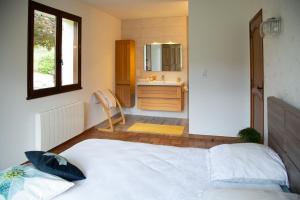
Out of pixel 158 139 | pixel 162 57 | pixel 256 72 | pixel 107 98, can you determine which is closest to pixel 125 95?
pixel 107 98

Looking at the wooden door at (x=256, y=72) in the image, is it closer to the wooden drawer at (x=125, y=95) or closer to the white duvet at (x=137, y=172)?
the white duvet at (x=137, y=172)

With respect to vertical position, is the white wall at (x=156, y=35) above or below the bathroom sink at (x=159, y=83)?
above

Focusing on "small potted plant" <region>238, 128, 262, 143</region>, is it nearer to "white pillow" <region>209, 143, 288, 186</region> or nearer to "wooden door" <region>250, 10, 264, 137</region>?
"wooden door" <region>250, 10, 264, 137</region>

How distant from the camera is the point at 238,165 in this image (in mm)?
1503

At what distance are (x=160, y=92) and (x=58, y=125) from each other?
2.56 meters

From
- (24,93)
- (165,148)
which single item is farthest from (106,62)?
(165,148)

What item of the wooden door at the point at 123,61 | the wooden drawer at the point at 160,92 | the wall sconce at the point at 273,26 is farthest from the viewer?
the wooden door at the point at 123,61

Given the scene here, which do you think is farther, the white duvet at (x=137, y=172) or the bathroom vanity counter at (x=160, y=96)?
the bathroom vanity counter at (x=160, y=96)

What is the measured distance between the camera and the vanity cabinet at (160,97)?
540 cm

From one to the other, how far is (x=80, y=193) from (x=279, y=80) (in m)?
1.79

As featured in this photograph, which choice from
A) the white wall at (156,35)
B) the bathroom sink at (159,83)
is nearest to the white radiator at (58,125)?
the bathroom sink at (159,83)

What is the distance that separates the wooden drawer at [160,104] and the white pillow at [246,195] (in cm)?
422

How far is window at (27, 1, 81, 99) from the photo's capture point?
3.14 m

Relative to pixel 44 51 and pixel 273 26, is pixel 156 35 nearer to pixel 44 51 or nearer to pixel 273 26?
pixel 44 51
